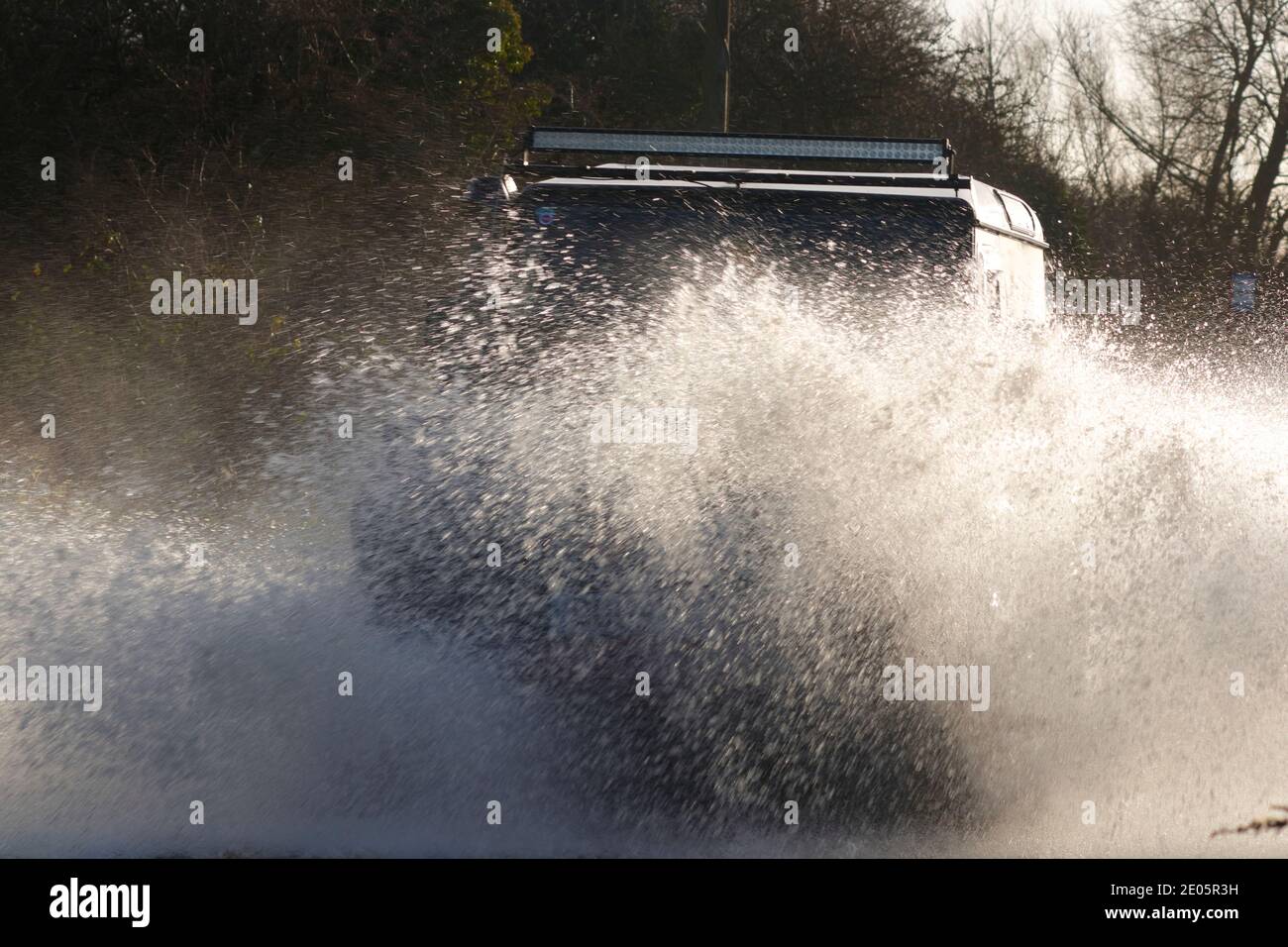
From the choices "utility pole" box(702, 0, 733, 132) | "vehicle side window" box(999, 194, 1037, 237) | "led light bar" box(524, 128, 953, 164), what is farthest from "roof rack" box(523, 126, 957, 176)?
"utility pole" box(702, 0, 733, 132)

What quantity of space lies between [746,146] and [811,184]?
47 centimetres

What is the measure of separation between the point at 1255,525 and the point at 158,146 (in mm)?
10554

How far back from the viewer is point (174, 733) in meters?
4.66

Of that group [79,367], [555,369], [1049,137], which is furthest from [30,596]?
[1049,137]

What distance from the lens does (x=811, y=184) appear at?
6.73 m

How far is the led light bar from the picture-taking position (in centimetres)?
677

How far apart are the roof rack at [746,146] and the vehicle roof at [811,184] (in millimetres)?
85

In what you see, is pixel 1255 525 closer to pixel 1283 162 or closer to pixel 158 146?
pixel 158 146

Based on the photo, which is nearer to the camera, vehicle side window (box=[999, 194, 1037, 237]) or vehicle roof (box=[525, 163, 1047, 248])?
vehicle roof (box=[525, 163, 1047, 248])

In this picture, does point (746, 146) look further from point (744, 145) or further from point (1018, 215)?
point (1018, 215)

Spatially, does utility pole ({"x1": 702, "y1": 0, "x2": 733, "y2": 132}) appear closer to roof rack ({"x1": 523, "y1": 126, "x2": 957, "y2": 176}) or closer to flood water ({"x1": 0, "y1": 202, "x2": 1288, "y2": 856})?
roof rack ({"x1": 523, "y1": 126, "x2": 957, "y2": 176})

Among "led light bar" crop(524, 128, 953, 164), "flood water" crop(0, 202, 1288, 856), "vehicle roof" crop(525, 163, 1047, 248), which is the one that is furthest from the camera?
"led light bar" crop(524, 128, 953, 164)

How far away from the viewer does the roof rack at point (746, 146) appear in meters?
6.77

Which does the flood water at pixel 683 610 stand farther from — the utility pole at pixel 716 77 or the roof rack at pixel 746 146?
the utility pole at pixel 716 77
